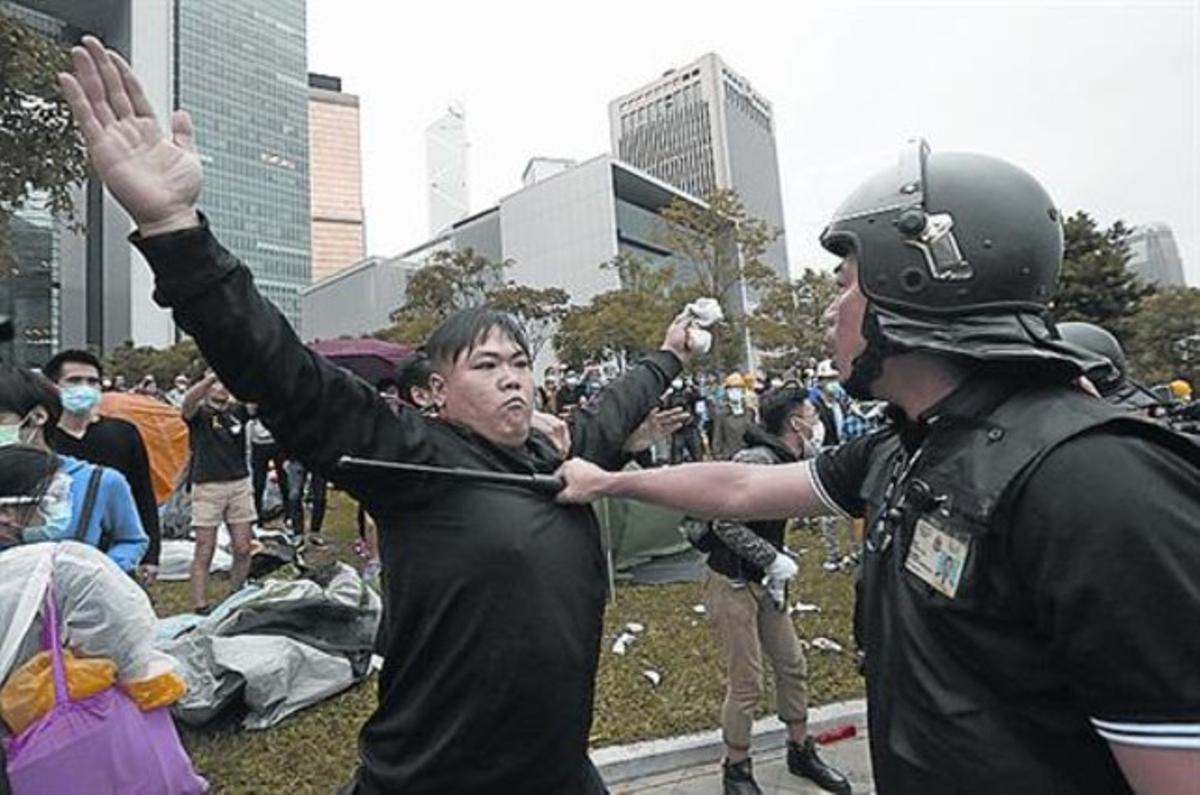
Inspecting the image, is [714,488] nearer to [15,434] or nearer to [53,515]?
[53,515]

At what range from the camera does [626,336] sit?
1647 inches

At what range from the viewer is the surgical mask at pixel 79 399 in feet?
15.5

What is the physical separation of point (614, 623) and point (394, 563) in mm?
5199

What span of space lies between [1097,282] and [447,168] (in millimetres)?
127494

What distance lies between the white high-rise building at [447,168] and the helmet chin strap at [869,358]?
145189mm

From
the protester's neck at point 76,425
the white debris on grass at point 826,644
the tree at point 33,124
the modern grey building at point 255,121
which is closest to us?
the protester's neck at point 76,425

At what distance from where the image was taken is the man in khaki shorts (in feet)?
21.5

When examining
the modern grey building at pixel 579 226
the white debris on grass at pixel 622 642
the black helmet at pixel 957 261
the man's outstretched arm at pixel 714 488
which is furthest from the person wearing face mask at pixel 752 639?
the modern grey building at pixel 579 226

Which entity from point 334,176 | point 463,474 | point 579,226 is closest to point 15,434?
point 463,474

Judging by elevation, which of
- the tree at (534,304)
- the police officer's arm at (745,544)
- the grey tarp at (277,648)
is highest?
the tree at (534,304)

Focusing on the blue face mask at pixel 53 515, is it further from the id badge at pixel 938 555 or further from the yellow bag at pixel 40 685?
the id badge at pixel 938 555

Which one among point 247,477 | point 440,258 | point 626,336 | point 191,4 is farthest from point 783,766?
point 191,4

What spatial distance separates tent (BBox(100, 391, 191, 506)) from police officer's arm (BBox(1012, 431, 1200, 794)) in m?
8.35

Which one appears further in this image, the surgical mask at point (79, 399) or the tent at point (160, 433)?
the tent at point (160, 433)
